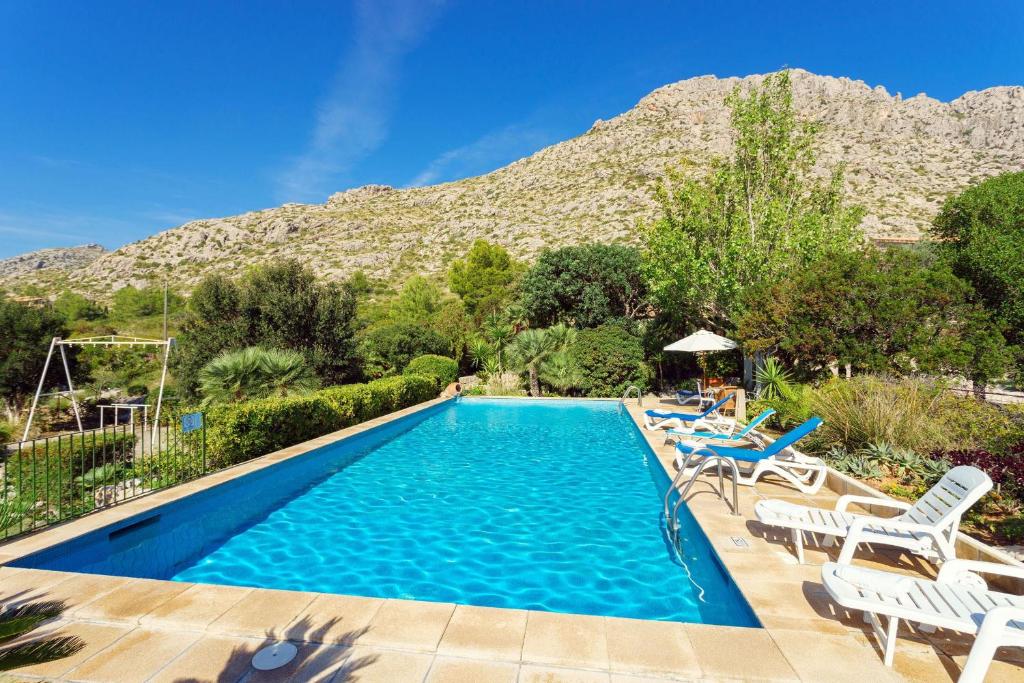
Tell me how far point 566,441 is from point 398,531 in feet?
19.1

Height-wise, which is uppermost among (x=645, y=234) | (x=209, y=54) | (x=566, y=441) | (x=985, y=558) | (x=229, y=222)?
(x=229, y=222)

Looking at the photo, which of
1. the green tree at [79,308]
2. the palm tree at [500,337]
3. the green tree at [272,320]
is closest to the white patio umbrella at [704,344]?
the palm tree at [500,337]

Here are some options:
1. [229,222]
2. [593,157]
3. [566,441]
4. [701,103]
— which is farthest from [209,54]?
[701,103]

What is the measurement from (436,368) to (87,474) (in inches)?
522

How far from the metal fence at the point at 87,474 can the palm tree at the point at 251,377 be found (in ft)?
10.1

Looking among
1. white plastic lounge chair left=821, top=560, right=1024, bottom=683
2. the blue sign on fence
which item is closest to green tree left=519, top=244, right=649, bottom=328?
the blue sign on fence

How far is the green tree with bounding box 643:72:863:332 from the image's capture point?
48.3ft

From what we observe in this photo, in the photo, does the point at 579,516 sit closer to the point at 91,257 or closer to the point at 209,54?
the point at 209,54

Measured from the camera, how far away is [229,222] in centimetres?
6438

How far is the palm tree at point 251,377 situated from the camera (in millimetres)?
11148

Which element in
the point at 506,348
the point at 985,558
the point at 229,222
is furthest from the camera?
the point at 229,222

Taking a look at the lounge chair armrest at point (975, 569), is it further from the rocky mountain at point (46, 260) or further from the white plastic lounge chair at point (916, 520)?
the rocky mountain at point (46, 260)

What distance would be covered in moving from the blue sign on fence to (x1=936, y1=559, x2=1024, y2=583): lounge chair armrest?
7.68m

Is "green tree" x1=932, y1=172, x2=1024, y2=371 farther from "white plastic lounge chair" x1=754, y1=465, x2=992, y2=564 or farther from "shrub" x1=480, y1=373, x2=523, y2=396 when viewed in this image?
"shrub" x1=480, y1=373, x2=523, y2=396
